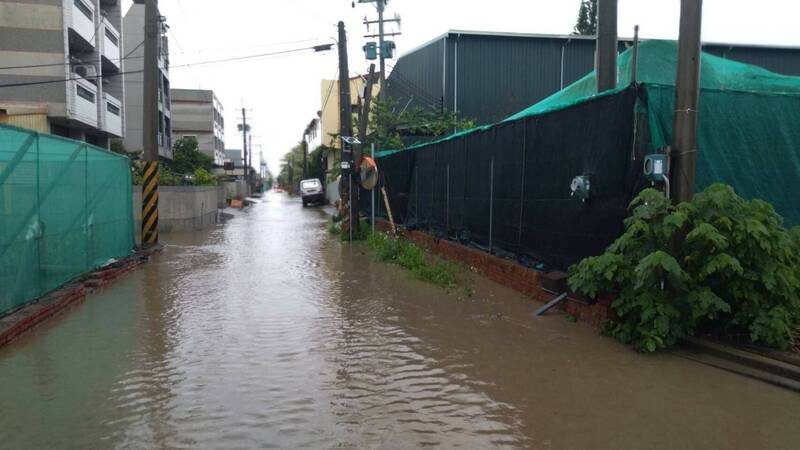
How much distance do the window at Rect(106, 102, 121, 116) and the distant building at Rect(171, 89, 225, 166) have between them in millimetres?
34399

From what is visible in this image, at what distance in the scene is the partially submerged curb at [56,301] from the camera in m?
5.88

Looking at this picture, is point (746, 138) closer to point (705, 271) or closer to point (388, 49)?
point (705, 271)

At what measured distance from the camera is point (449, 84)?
22391mm

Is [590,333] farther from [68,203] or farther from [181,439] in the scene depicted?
[68,203]

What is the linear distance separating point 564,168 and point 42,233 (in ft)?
21.5

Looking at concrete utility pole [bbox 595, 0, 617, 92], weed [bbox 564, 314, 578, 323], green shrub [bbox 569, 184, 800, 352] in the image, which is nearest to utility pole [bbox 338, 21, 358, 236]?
concrete utility pole [bbox 595, 0, 617, 92]

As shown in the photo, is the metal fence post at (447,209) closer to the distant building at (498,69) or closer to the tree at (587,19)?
the distant building at (498,69)

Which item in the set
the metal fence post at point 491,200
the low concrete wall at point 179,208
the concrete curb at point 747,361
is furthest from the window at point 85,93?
the concrete curb at point 747,361

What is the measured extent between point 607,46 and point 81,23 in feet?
83.6

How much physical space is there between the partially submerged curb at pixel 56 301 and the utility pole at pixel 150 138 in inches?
128

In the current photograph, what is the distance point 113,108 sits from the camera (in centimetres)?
2986

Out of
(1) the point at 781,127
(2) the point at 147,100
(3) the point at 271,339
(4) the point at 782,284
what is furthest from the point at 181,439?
(2) the point at 147,100

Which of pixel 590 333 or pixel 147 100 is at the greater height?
pixel 147 100

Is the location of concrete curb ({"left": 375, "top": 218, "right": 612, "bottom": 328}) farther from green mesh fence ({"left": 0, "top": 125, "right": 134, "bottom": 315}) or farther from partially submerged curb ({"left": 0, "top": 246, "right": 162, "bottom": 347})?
green mesh fence ({"left": 0, "top": 125, "right": 134, "bottom": 315})
